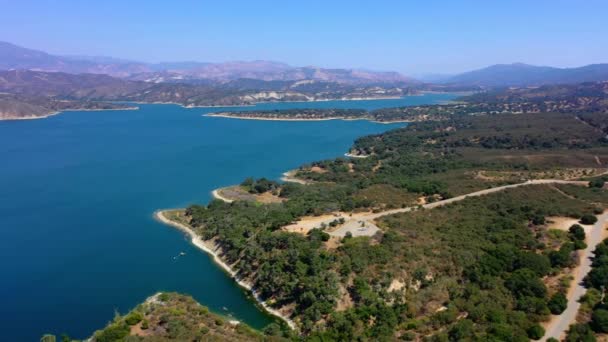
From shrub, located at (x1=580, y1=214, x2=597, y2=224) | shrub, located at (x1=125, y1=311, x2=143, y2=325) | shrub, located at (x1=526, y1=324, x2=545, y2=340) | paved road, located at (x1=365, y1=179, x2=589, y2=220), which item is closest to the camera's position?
shrub, located at (x1=526, y1=324, x2=545, y2=340)

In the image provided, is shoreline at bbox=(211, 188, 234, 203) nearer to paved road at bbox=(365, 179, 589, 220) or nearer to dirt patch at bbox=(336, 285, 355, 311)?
paved road at bbox=(365, 179, 589, 220)

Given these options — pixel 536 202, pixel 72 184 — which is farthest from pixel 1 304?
pixel 536 202

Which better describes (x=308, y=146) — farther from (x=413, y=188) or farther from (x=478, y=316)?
(x=478, y=316)

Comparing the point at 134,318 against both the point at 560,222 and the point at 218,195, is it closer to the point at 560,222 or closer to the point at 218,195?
the point at 218,195

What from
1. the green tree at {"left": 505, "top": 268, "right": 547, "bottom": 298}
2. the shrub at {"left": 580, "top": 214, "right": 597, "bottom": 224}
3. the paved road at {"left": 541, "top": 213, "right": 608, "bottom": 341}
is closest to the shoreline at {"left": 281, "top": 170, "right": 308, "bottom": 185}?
the shrub at {"left": 580, "top": 214, "right": 597, "bottom": 224}

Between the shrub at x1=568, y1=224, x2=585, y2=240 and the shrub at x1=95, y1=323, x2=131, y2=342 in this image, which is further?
the shrub at x1=568, y1=224, x2=585, y2=240

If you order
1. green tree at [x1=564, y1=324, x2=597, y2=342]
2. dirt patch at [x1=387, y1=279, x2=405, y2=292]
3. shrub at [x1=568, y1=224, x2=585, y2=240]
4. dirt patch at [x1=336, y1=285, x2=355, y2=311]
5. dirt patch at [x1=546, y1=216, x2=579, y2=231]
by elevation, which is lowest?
dirt patch at [x1=336, y1=285, x2=355, y2=311]
